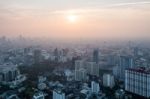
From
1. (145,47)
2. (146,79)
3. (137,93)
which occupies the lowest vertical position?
(137,93)

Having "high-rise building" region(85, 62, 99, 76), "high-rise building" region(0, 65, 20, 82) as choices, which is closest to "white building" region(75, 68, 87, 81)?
"high-rise building" region(85, 62, 99, 76)

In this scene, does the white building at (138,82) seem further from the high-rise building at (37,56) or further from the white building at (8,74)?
the high-rise building at (37,56)

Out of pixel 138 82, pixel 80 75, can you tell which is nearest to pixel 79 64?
pixel 80 75

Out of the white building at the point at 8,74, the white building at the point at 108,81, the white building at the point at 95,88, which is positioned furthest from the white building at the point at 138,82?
A: the white building at the point at 8,74

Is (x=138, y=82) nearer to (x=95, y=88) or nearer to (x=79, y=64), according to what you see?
(x=95, y=88)

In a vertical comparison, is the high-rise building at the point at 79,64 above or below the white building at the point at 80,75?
above

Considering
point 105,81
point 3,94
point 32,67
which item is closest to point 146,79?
point 105,81

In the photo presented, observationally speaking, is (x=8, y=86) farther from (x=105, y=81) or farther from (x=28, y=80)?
(x=105, y=81)

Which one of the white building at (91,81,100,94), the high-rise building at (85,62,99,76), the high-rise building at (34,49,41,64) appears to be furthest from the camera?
the high-rise building at (34,49,41,64)

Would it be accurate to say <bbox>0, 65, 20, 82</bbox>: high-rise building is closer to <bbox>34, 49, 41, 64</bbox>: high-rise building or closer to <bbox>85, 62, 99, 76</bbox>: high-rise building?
<bbox>34, 49, 41, 64</bbox>: high-rise building
